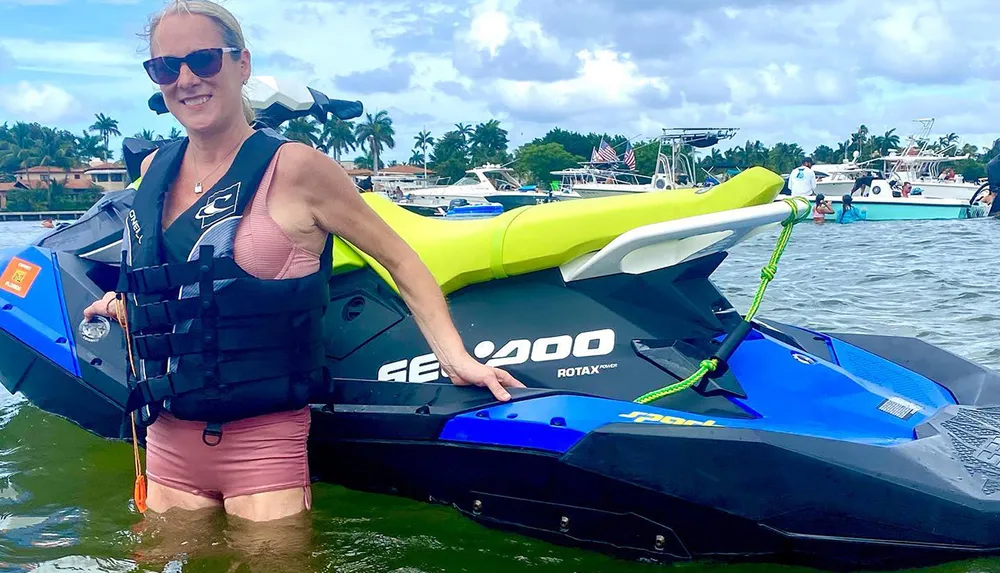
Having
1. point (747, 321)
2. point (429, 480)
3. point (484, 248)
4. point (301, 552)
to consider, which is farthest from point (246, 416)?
point (747, 321)

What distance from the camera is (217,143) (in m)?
2.56

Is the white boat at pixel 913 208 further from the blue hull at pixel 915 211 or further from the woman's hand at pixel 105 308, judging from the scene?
the woman's hand at pixel 105 308

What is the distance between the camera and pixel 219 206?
2469mm

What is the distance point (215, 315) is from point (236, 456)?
0.42m

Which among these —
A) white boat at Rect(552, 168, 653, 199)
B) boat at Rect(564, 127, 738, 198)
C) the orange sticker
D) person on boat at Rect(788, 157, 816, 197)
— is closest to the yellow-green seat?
the orange sticker

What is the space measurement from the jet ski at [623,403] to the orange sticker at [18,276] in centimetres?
5

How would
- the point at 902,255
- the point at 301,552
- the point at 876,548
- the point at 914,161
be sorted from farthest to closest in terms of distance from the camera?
the point at 914,161 → the point at 902,255 → the point at 301,552 → the point at 876,548

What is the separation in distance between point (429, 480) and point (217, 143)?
129 cm

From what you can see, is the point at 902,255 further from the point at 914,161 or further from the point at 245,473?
the point at 914,161

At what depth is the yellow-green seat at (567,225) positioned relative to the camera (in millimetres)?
2891

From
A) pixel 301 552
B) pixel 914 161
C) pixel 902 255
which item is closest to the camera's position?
pixel 301 552

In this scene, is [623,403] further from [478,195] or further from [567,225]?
[478,195]

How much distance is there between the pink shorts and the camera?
2529 mm

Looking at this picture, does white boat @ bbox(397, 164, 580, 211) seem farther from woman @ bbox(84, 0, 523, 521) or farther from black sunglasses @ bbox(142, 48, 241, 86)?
black sunglasses @ bbox(142, 48, 241, 86)
